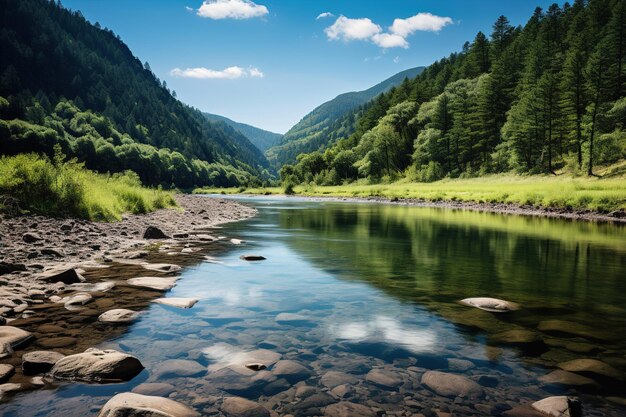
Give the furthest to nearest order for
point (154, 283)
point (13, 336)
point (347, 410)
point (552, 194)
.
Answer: point (552, 194)
point (154, 283)
point (13, 336)
point (347, 410)

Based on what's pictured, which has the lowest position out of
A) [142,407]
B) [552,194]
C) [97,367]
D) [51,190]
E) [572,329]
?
[572,329]

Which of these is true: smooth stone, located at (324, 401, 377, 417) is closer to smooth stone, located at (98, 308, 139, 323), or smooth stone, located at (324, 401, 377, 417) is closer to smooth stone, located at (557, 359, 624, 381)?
smooth stone, located at (557, 359, 624, 381)

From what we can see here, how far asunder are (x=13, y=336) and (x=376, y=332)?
6272mm

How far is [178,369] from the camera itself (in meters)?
5.93

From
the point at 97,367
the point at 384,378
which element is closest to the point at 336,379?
the point at 384,378

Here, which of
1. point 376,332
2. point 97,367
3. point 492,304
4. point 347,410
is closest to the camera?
point 347,410

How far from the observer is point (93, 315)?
813 centimetres

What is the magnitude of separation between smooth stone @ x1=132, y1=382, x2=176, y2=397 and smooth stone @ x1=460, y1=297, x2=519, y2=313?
23.6 ft

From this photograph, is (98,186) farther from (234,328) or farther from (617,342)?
(617,342)

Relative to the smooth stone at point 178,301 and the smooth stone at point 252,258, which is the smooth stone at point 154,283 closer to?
the smooth stone at point 178,301

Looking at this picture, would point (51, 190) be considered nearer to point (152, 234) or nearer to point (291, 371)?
point (152, 234)

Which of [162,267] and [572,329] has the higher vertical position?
[162,267]

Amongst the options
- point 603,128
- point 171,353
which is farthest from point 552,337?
point 603,128

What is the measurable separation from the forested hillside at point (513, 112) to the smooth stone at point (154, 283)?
66.0 m
